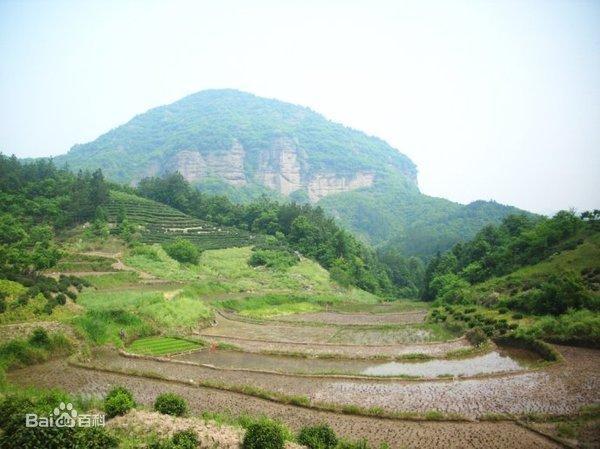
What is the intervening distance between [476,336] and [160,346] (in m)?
22.0

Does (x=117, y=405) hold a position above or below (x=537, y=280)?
below

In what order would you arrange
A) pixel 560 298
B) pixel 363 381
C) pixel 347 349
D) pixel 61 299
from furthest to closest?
1. pixel 560 298
2. pixel 347 349
3. pixel 61 299
4. pixel 363 381

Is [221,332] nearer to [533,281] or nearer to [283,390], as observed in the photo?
[283,390]

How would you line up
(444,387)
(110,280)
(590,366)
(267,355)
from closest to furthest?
(444,387) → (590,366) → (267,355) → (110,280)

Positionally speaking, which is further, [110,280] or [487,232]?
[487,232]

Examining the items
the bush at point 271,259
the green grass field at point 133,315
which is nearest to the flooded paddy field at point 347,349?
the green grass field at point 133,315

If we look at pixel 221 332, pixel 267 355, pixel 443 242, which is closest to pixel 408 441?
pixel 267 355

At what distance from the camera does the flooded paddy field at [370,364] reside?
75.3 ft

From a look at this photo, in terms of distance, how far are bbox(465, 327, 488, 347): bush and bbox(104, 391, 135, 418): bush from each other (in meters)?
22.0

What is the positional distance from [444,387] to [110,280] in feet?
127

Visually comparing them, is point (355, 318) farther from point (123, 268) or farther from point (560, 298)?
point (123, 268)

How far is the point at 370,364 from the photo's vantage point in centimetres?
2556

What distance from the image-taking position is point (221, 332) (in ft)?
117

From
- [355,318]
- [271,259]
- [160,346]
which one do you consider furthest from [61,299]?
[271,259]
